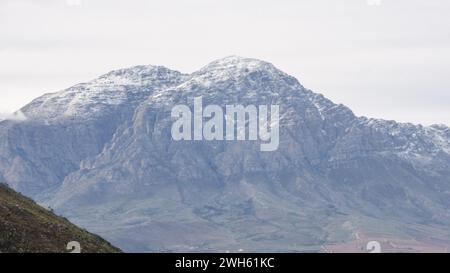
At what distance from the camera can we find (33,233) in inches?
3755

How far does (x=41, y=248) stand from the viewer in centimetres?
9250

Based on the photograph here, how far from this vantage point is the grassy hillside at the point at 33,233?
301ft

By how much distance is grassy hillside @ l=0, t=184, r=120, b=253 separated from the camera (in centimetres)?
9162
